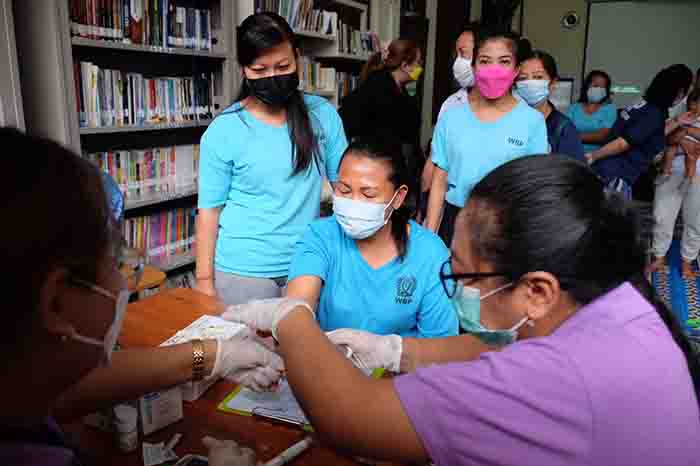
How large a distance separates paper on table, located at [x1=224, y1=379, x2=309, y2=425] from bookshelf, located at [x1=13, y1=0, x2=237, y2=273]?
62.1 inches

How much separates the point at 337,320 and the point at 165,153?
5.97ft

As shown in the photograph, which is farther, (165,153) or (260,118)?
(165,153)

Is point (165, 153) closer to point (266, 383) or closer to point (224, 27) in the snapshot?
point (224, 27)

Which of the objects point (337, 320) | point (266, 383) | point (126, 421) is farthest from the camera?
point (337, 320)

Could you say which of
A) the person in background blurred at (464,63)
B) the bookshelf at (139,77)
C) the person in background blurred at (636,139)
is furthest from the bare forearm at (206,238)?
the person in background blurred at (636,139)

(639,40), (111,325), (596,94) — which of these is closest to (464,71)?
(111,325)

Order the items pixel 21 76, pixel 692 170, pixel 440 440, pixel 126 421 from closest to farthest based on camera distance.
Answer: pixel 440 440 < pixel 126 421 < pixel 21 76 < pixel 692 170

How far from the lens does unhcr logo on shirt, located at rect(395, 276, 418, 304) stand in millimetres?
1711

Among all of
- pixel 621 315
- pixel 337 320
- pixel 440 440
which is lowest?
pixel 337 320

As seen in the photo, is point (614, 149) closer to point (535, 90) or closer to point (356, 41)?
point (535, 90)

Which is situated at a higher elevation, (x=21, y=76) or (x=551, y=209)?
(x=21, y=76)

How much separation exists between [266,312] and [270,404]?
0.72 feet

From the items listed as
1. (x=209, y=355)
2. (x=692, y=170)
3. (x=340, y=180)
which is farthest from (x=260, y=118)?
(x=692, y=170)

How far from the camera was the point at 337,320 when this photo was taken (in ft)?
5.61
